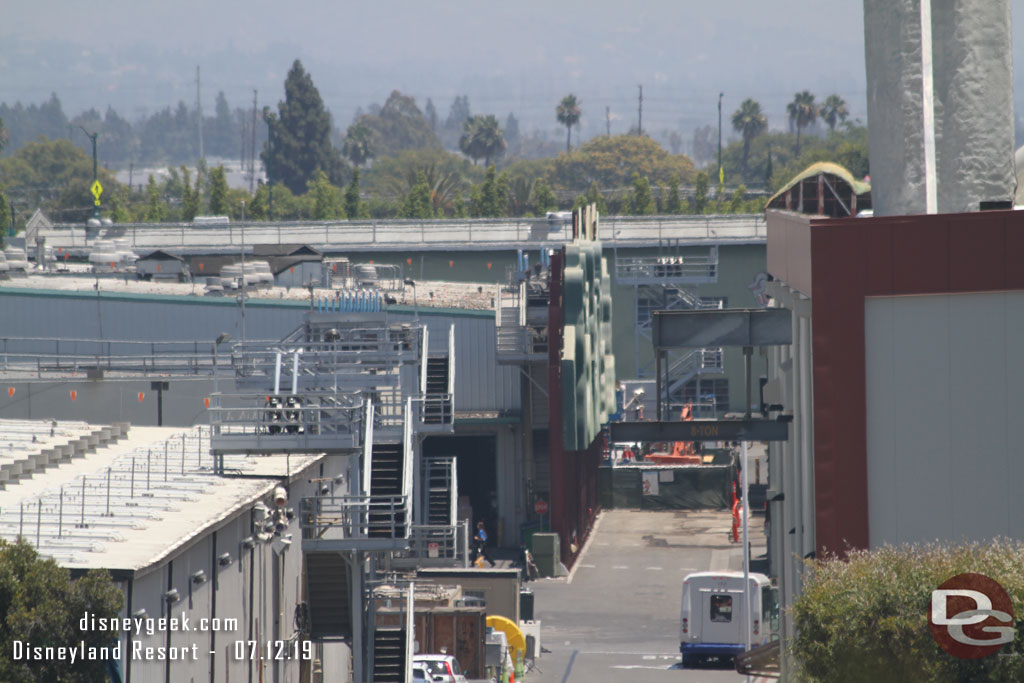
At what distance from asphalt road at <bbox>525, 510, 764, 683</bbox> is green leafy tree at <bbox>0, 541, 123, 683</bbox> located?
849 inches

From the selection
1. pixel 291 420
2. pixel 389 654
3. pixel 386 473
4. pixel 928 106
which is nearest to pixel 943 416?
pixel 928 106

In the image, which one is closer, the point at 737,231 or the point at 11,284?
the point at 11,284

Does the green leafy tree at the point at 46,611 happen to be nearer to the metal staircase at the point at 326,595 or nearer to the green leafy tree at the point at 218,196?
the metal staircase at the point at 326,595

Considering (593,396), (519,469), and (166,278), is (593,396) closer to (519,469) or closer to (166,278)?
(519,469)

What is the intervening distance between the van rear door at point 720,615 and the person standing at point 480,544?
16315 mm

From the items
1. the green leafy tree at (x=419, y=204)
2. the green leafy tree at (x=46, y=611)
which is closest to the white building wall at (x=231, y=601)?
the green leafy tree at (x=46, y=611)

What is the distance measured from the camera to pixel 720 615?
39.1 meters

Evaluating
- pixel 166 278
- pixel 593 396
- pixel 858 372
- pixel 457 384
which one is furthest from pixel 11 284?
pixel 858 372

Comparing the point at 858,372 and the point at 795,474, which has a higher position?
the point at 858,372

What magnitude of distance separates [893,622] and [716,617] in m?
23.6

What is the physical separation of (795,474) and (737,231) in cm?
5546

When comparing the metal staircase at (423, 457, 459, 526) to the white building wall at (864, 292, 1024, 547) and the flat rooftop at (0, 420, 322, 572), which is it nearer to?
the flat rooftop at (0, 420, 322, 572)

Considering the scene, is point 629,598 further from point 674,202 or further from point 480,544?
point 674,202

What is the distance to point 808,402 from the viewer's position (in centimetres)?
2259
